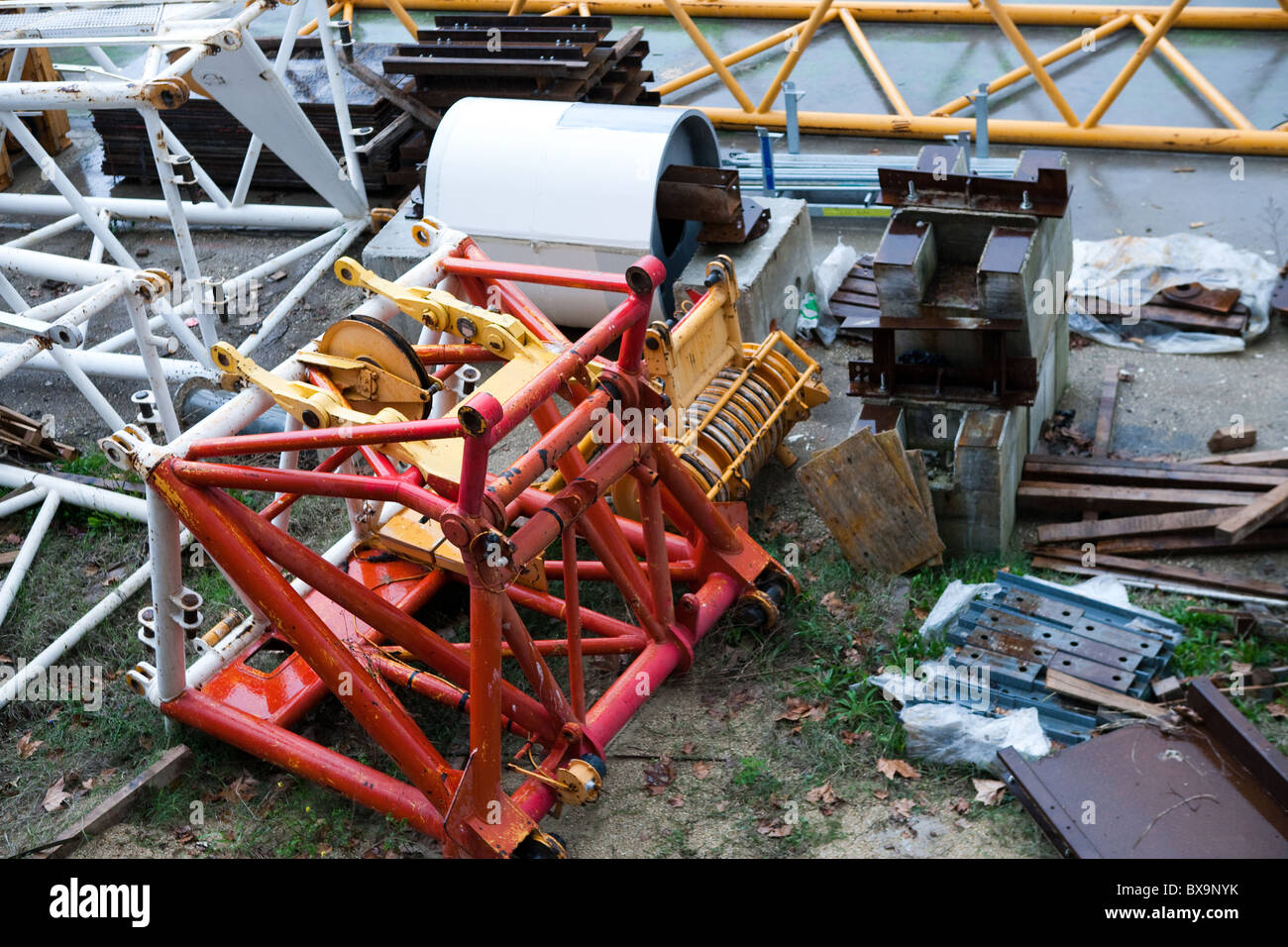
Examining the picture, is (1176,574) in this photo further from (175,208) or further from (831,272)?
(175,208)

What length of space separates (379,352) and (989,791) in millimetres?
3037

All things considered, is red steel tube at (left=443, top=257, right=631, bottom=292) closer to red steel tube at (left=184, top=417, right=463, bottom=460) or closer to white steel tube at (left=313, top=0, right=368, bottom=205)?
red steel tube at (left=184, top=417, right=463, bottom=460)

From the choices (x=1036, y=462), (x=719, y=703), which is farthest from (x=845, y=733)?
(x=1036, y=462)

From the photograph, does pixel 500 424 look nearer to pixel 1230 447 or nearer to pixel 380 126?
pixel 1230 447

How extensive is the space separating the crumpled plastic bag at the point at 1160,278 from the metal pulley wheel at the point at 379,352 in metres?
4.77

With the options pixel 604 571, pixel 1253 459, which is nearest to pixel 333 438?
pixel 604 571

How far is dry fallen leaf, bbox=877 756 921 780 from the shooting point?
5504 millimetres

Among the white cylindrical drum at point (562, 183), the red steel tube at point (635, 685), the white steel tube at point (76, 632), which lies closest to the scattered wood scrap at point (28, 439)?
the white steel tube at point (76, 632)

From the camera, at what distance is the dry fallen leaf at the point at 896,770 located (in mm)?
5504

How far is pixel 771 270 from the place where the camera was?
8055mm

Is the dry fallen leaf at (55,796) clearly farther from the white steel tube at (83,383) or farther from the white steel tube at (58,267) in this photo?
the white steel tube at (58,267)

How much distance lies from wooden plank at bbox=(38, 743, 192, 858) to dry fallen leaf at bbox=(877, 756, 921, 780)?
3089mm

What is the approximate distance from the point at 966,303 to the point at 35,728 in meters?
4.95

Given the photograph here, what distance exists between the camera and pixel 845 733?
5.75 m
